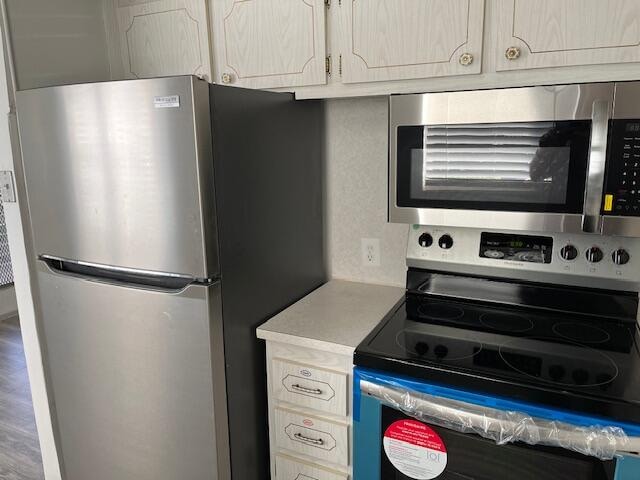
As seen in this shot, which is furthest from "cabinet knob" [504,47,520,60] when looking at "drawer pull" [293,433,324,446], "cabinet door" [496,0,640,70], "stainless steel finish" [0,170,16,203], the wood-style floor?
the wood-style floor

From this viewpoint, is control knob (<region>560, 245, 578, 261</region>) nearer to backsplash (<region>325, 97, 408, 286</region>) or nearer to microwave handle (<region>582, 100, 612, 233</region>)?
microwave handle (<region>582, 100, 612, 233</region>)

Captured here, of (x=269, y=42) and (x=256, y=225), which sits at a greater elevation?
(x=269, y=42)

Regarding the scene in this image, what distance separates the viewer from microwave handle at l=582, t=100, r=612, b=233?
126 centimetres

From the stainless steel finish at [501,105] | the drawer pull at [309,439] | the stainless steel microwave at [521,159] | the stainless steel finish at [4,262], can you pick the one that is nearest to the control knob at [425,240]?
the stainless steel microwave at [521,159]

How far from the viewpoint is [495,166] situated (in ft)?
4.66

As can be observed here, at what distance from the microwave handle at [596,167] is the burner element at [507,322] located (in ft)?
1.11

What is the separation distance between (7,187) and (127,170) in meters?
0.68

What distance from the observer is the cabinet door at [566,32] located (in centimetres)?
119

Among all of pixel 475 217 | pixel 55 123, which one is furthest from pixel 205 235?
pixel 475 217

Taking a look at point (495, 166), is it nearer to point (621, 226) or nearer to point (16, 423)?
point (621, 226)

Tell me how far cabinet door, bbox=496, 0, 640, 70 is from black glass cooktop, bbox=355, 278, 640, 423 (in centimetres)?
74

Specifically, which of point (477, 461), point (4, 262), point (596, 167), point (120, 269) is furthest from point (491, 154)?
point (4, 262)

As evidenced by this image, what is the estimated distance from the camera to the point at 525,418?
1144mm

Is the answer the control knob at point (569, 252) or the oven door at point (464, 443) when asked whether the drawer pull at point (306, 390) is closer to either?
the oven door at point (464, 443)
